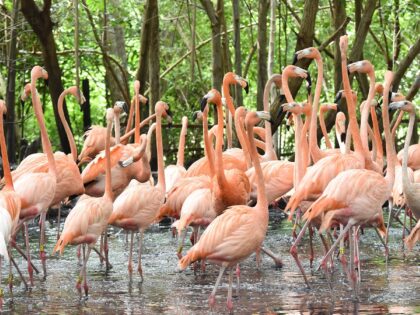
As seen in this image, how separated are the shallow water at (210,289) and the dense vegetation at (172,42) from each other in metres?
2.86

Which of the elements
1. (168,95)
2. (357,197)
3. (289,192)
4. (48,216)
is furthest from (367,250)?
(168,95)

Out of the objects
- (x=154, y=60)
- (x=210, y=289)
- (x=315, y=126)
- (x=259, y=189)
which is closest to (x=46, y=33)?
(x=154, y=60)

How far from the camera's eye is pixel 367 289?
7.50 m

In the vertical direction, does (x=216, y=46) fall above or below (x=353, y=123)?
above

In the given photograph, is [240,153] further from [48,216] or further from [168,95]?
[168,95]

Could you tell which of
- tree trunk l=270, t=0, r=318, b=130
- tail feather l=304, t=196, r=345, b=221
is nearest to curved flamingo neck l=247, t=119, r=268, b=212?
tail feather l=304, t=196, r=345, b=221

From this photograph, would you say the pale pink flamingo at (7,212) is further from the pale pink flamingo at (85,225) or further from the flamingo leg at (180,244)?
the flamingo leg at (180,244)

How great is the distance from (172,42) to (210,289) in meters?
14.9

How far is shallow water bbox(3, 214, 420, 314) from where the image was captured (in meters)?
6.81

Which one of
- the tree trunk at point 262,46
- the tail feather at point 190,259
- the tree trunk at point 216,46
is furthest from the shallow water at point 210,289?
the tree trunk at point 216,46

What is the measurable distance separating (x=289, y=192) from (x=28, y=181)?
9.40ft

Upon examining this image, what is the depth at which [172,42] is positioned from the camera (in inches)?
873

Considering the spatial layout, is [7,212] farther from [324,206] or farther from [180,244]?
[324,206]

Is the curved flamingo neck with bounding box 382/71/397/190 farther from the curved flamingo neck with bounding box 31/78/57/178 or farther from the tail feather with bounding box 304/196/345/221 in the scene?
the curved flamingo neck with bounding box 31/78/57/178
